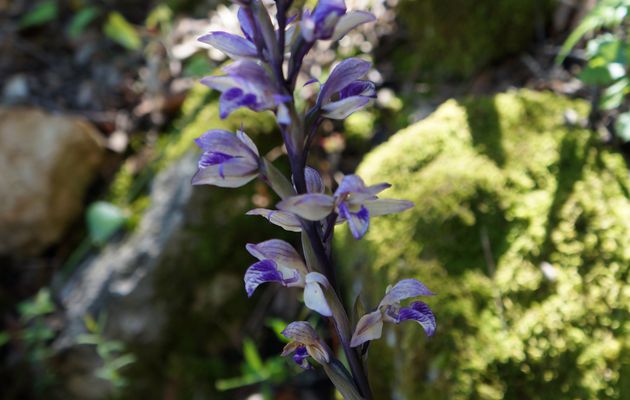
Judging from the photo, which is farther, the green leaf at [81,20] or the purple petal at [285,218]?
the green leaf at [81,20]

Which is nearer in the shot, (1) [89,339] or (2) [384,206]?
(2) [384,206]

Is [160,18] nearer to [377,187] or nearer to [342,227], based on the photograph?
[342,227]

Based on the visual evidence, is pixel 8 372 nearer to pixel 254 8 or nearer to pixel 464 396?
pixel 464 396

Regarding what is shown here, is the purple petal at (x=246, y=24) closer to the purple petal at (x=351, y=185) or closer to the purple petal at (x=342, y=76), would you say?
the purple petal at (x=342, y=76)

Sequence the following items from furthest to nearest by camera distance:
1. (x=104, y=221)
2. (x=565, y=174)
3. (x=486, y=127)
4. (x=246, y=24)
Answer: (x=104, y=221) < (x=486, y=127) < (x=565, y=174) < (x=246, y=24)

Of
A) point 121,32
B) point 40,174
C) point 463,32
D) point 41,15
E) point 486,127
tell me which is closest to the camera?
point 486,127

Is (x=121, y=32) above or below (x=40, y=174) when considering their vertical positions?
above

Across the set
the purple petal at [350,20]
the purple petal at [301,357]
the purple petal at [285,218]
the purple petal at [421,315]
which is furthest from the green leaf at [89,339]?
the purple petal at [350,20]

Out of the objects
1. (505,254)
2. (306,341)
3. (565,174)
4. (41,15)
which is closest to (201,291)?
(505,254)
